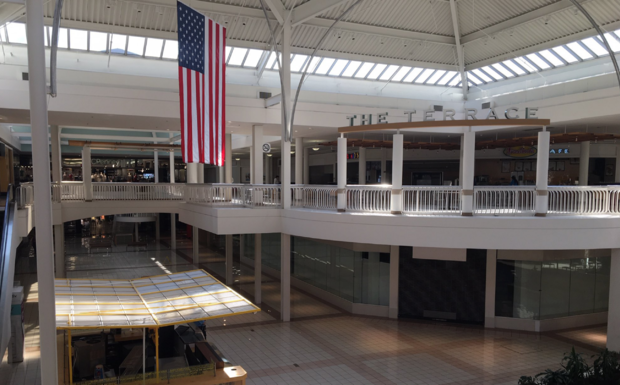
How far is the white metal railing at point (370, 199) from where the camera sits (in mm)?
16266

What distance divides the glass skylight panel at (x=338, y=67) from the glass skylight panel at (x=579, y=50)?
11.0m

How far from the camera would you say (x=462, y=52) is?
1016 inches

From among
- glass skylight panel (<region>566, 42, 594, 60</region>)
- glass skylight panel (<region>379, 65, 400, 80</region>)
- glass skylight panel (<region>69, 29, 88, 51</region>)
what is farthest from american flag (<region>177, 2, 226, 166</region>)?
glass skylight panel (<region>566, 42, 594, 60</region>)

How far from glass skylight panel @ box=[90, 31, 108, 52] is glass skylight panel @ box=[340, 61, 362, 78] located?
40.5ft

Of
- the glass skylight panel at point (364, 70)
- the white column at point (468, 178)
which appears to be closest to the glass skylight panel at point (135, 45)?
the glass skylight panel at point (364, 70)

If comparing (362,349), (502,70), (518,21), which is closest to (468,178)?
(362,349)

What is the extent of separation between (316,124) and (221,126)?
1012 cm

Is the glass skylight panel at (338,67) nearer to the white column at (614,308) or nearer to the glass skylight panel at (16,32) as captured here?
the glass skylight panel at (16,32)

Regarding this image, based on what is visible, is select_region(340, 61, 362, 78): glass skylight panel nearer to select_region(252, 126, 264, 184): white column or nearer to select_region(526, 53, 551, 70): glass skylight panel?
select_region(252, 126, 264, 184): white column

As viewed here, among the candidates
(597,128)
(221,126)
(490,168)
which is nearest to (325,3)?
(221,126)

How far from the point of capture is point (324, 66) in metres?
25.4

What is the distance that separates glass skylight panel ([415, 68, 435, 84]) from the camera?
1090 inches

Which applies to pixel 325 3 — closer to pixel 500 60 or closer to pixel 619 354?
pixel 500 60

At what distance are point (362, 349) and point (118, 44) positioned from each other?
663 inches
